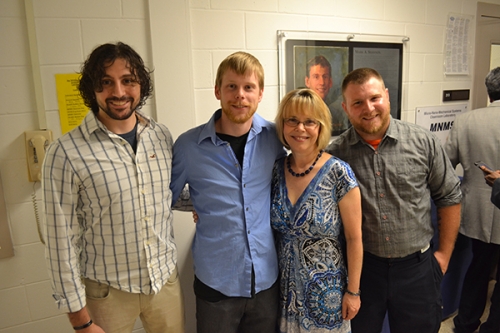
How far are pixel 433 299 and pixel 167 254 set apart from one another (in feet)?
3.88

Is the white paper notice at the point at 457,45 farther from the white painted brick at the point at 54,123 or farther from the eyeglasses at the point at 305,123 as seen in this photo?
the white painted brick at the point at 54,123

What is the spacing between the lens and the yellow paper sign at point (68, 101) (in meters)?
1.66

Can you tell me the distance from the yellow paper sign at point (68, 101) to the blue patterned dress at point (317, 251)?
1112 mm

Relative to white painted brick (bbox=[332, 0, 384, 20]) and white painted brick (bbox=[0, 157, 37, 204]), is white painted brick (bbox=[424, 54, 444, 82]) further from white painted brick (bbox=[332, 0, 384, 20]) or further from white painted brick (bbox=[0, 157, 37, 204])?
white painted brick (bbox=[0, 157, 37, 204])

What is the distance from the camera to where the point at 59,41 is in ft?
5.34

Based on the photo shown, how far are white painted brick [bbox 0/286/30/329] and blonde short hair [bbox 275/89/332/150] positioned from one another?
60.8 inches

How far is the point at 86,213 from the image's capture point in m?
1.23

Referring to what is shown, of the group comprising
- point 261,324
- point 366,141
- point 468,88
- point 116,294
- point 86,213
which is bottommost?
point 261,324

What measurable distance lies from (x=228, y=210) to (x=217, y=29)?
3.66ft

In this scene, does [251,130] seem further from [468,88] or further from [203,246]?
[468,88]

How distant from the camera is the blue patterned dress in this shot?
1331 mm

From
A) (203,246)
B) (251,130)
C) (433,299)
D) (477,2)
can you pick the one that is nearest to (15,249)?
(203,246)

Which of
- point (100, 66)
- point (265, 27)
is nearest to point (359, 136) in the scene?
point (265, 27)

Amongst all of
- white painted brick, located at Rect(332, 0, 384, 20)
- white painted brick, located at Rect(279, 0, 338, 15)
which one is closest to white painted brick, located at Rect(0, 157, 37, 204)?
white painted brick, located at Rect(279, 0, 338, 15)
